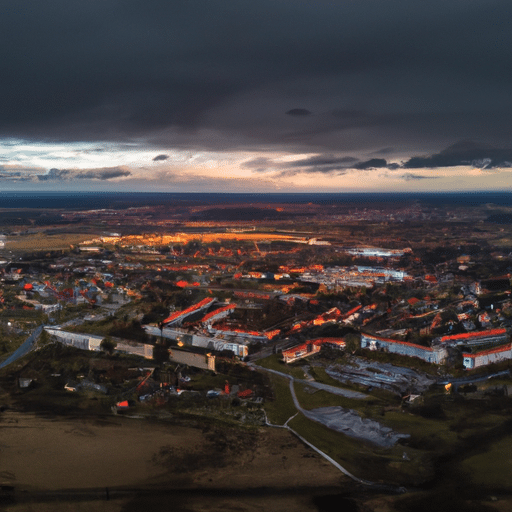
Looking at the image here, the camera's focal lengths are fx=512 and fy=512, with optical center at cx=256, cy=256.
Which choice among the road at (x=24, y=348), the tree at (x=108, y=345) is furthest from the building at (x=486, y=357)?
the road at (x=24, y=348)

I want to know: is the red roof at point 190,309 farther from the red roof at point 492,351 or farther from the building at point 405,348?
the red roof at point 492,351

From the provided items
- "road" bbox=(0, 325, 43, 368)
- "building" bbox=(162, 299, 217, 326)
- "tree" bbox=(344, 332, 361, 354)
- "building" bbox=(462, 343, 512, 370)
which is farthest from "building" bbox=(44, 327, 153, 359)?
"building" bbox=(462, 343, 512, 370)

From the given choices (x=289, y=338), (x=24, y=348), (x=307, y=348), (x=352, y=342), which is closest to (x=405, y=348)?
(x=352, y=342)

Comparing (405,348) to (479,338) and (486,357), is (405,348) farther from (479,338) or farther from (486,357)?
(479,338)

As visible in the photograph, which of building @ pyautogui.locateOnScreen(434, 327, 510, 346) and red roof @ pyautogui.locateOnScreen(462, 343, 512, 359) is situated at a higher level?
building @ pyautogui.locateOnScreen(434, 327, 510, 346)

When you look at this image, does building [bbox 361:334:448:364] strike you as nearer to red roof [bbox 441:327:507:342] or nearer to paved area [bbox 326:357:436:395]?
paved area [bbox 326:357:436:395]

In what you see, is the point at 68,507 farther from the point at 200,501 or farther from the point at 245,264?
the point at 245,264

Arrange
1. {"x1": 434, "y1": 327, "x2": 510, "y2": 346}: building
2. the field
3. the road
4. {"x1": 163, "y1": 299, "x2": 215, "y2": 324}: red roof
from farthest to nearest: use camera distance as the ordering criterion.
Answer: {"x1": 163, "y1": 299, "x2": 215, "y2": 324}: red roof, the road, {"x1": 434, "y1": 327, "x2": 510, "y2": 346}: building, the field
